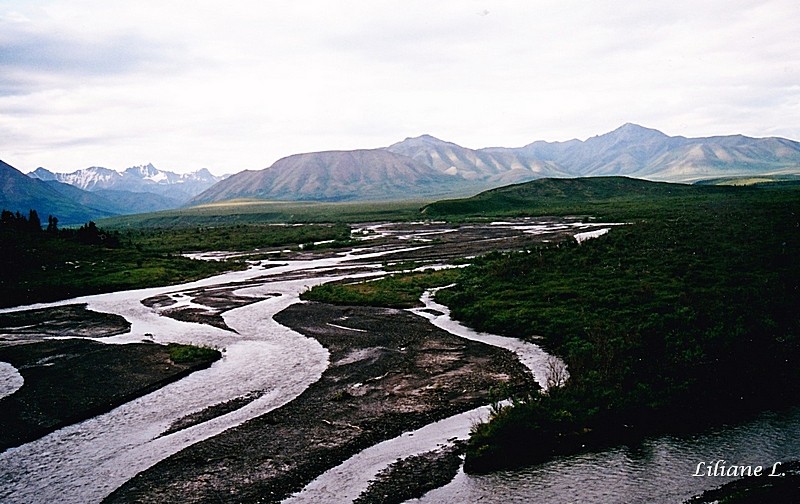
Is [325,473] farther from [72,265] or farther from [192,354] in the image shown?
[72,265]

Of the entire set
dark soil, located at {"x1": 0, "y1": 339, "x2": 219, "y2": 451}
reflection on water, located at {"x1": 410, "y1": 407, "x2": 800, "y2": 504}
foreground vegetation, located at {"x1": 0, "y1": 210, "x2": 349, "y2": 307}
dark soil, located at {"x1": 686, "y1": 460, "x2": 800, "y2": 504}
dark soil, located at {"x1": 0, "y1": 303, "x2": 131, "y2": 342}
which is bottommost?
reflection on water, located at {"x1": 410, "y1": 407, "x2": 800, "y2": 504}

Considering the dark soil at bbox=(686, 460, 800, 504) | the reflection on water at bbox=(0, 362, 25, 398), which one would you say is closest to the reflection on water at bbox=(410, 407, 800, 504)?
the dark soil at bbox=(686, 460, 800, 504)

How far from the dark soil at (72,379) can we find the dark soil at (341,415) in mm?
7204

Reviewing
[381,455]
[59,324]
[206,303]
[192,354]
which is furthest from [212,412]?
[206,303]

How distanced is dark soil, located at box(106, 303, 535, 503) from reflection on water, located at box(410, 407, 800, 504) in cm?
484

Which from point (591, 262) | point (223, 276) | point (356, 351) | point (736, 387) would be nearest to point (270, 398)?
point (356, 351)

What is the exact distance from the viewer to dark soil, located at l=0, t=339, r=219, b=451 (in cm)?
2633

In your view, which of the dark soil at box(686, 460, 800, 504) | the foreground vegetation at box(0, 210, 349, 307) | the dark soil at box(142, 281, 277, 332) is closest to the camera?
the dark soil at box(686, 460, 800, 504)

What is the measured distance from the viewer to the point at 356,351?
35188 mm

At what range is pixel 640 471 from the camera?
19203 millimetres

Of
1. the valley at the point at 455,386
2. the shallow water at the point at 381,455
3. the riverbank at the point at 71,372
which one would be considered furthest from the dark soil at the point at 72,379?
the shallow water at the point at 381,455

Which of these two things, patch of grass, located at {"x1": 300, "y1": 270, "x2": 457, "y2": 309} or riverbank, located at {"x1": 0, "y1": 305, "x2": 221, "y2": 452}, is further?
patch of grass, located at {"x1": 300, "y1": 270, "x2": 457, "y2": 309}

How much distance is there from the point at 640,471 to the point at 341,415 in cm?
1121

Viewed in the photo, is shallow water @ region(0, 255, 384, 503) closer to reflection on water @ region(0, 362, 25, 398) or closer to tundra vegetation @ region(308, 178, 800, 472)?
reflection on water @ region(0, 362, 25, 398)
